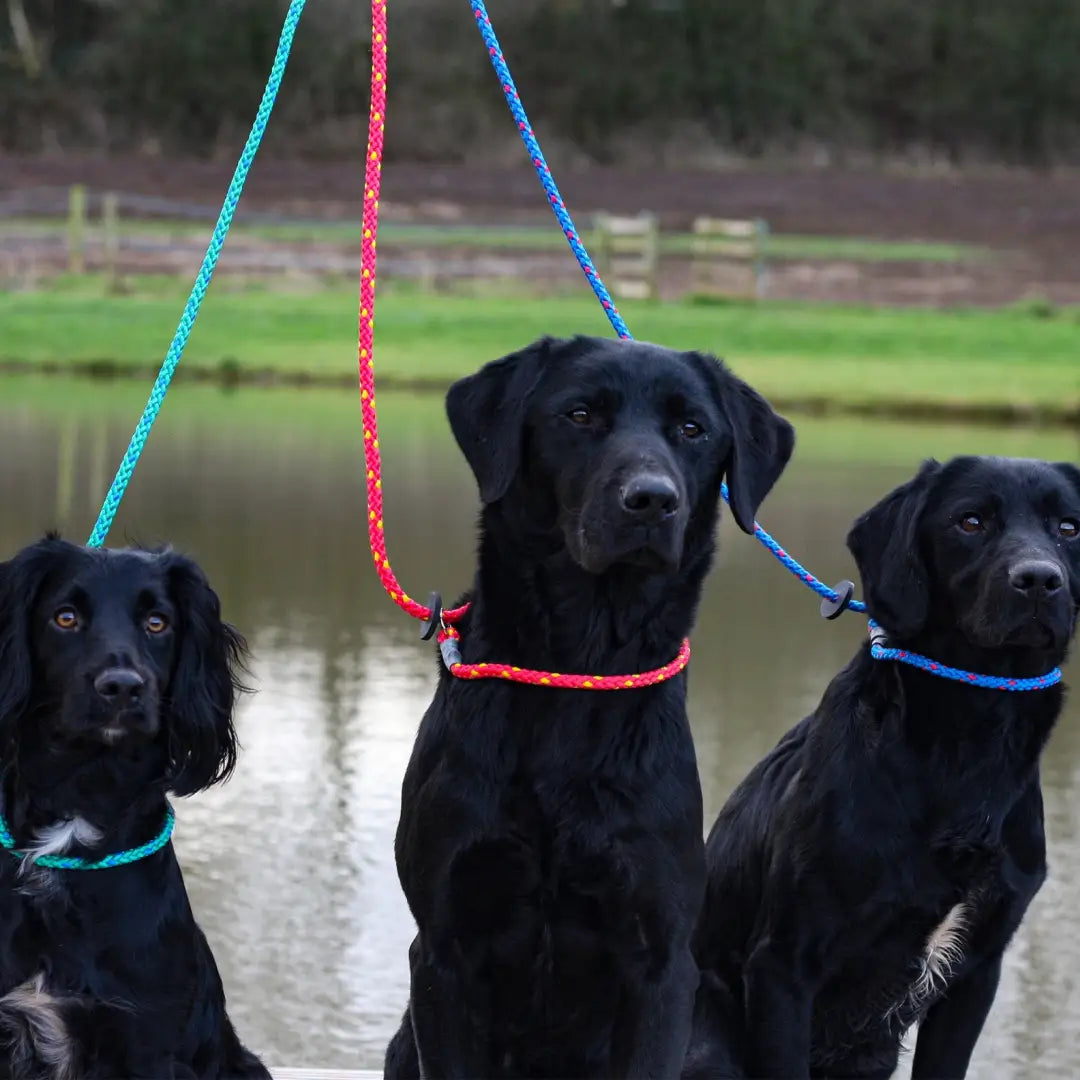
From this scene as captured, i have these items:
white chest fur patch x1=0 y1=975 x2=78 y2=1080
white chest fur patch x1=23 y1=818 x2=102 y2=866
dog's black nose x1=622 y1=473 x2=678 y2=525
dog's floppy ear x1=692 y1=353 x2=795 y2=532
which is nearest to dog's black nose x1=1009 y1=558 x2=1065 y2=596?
dog's floppy ear x1=692 y1=353 x2=795 y2=532

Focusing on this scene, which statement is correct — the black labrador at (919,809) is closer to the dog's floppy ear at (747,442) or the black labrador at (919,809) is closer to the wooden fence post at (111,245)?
the dog's floppy ear at (747,442)

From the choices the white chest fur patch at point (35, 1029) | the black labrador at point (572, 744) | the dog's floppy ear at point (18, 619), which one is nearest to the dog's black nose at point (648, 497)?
the black labrador at point (572, 744)

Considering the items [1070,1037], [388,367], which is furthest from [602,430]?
[388,367]

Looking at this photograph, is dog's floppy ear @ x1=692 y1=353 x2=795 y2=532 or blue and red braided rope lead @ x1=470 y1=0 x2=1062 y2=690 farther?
blue and red braided rope lead @ x1=470 y1=0 x2=1062 y2=690

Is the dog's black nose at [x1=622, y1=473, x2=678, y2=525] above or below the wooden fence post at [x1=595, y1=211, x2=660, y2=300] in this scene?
above

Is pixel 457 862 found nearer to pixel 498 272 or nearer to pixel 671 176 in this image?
pixel 498 272

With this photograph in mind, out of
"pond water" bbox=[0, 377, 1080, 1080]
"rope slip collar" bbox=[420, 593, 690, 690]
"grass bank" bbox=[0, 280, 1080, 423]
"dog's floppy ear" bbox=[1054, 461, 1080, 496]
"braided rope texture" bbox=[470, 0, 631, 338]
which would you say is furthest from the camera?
"grass bank" bbox=[0, 280, 1080, 423]

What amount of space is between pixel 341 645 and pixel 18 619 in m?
5.41

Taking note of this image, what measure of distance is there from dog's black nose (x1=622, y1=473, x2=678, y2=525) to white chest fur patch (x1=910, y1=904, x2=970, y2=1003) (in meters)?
0.98

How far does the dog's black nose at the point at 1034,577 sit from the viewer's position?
384 cm

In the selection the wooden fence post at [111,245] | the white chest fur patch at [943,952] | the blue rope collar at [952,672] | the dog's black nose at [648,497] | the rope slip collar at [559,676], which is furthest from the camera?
the wooden fence post at [111,245]

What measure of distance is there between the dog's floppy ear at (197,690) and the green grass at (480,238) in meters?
22.9

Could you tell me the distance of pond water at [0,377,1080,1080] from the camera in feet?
18.8

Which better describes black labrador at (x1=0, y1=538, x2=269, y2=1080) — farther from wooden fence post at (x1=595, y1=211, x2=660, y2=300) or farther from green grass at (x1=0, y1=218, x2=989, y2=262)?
green grass at (x1=0, y1=218, x2=989, y2=262)
